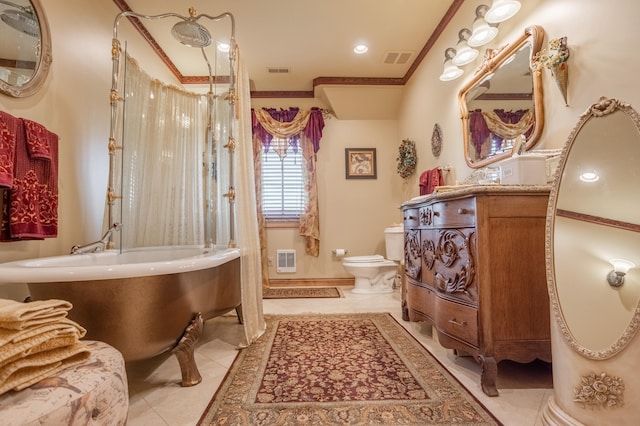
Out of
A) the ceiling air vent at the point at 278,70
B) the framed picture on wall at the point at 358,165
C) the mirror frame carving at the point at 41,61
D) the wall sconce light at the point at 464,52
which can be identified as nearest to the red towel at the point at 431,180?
the wall sconce light at the point at 464,52

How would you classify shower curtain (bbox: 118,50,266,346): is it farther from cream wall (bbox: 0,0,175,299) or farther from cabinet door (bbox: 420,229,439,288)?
cabinet door (bbox: 420,229,439,288)

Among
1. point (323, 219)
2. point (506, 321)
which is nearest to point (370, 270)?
point (323, 219)

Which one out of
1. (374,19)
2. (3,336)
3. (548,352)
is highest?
(374,19)

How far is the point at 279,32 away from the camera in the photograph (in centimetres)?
302

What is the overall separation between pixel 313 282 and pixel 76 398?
3.49 metres

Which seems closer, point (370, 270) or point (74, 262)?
point (74, 262)

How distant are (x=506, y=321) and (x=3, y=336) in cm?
175

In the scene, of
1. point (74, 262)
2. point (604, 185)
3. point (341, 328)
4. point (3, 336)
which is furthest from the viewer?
point (341, 328)

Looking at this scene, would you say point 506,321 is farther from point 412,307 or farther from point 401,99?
point 401,99

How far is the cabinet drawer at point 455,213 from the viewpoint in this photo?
4.88ft

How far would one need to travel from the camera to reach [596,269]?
107 centimetres

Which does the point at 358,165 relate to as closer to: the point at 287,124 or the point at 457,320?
Result: the point at 287,124

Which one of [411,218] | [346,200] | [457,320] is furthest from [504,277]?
[346,200]

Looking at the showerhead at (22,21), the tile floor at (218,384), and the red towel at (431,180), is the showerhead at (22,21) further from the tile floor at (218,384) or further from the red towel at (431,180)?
the red towel at (431,180)
